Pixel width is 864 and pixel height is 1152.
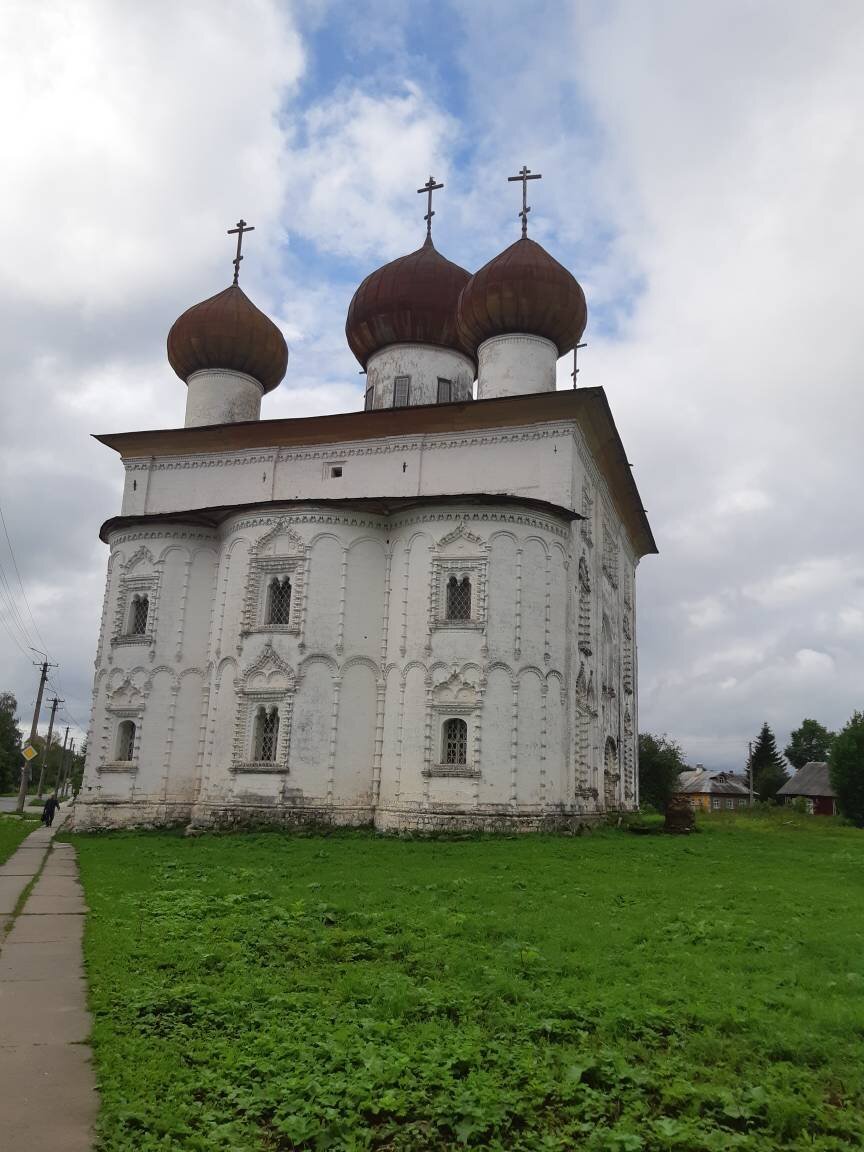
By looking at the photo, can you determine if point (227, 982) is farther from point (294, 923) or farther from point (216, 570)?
point (216, 570)

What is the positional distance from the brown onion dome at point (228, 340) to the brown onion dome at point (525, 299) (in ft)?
18.7

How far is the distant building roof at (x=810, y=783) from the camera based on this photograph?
51969 millimetres

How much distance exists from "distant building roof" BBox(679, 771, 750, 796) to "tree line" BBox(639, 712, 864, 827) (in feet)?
15.3

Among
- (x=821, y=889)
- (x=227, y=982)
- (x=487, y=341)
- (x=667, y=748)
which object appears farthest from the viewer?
(x=667, y=748)

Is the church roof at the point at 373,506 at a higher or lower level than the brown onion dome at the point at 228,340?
lower

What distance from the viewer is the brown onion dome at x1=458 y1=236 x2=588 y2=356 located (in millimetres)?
21609

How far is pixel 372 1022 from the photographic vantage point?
4867 millimetres

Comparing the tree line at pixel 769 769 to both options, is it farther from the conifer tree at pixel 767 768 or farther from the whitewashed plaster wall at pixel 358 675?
the whitewashed plaster wall at pixel 358 675

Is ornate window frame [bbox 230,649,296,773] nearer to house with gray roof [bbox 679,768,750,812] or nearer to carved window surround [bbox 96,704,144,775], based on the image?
carved window surround [bbox 96,704,144,775]

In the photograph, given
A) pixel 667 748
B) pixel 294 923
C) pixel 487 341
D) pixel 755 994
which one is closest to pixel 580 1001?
pixel 755 994

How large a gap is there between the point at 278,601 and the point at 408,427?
499 cm

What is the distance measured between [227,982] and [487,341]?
18.7 metres

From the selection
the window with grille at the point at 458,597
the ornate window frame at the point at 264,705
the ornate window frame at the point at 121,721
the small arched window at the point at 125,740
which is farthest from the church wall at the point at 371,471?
the small arched window at the point at 125,740

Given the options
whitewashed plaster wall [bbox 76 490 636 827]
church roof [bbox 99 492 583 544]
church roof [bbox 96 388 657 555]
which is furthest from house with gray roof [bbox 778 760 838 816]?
church roof [bbox 99 492 583 544]
